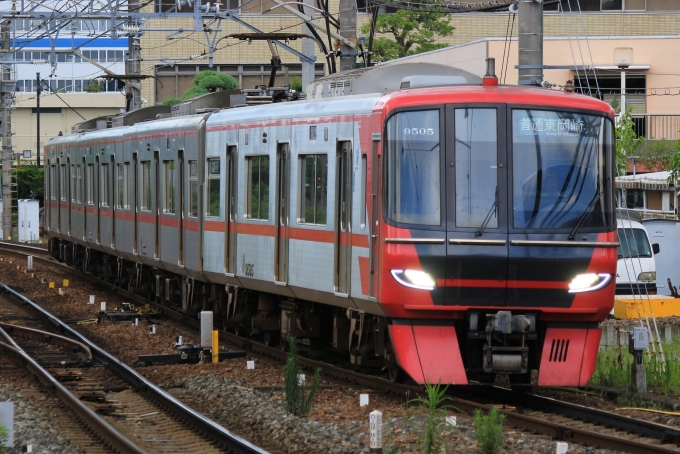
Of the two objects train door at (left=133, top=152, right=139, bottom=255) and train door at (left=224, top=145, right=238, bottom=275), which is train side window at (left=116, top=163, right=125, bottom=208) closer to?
train door at (left=133, top=152, right=139, bottom=255)

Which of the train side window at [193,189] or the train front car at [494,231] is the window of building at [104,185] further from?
the train front car at [494,231]

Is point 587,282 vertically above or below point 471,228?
below

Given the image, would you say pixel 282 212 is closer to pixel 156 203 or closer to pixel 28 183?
pixel 156 203

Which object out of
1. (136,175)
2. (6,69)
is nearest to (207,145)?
(136,175)

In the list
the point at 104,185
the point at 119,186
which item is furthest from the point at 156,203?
the point at 104,185

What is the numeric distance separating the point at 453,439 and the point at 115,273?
1616 centimetres

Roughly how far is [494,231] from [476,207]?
0.78 ft

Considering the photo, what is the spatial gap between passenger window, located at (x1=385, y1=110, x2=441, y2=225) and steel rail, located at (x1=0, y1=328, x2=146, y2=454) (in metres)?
2.76

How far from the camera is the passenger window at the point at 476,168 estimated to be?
992 centimetres

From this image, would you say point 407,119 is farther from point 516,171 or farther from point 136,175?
point 136,175

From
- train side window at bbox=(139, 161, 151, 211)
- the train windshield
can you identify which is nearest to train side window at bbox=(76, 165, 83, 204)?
train side window at bbox=(139, 161, 151, 211)

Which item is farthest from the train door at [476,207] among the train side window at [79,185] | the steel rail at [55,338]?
the train side window at [79,185]

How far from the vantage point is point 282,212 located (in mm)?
12914

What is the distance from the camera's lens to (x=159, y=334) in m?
16.5
